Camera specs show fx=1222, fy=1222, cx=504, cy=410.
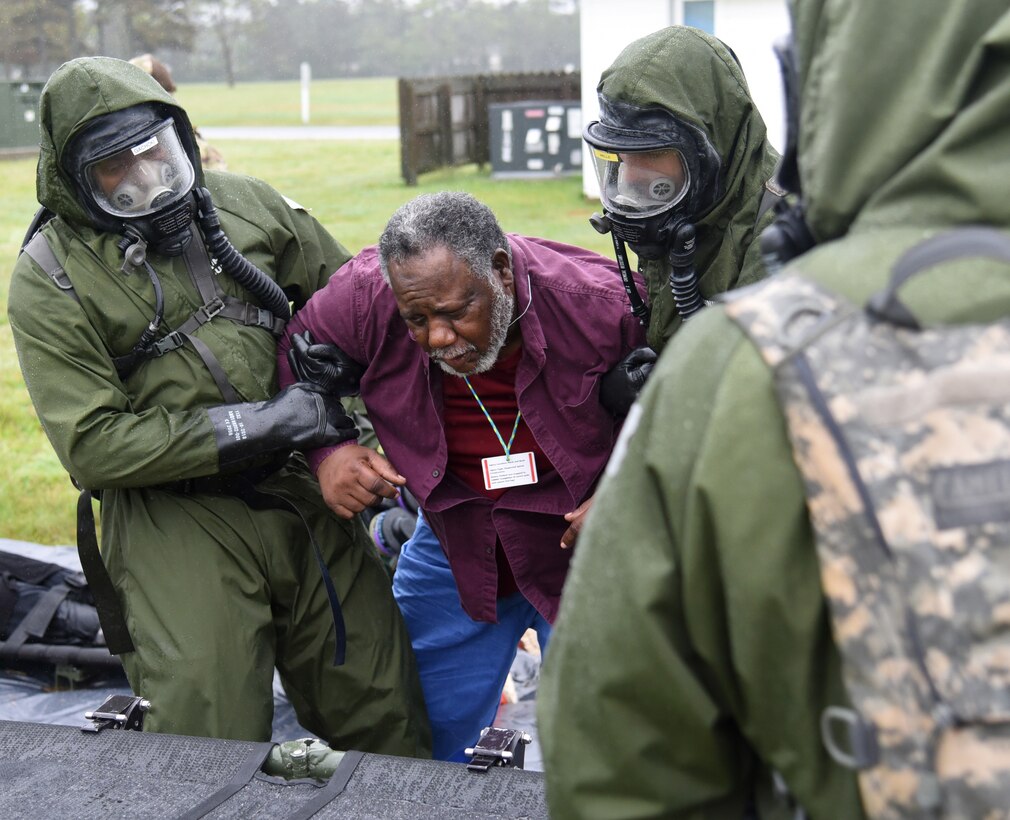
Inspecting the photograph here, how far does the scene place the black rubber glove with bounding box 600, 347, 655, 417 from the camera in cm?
326

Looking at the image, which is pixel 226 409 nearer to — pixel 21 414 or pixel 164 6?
pixel 21 414

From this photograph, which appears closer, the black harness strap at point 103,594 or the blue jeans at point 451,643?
the black harness strap at point 103,594

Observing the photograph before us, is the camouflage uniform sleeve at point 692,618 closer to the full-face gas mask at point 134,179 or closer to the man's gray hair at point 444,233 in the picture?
the man's gray hair at point 444,233

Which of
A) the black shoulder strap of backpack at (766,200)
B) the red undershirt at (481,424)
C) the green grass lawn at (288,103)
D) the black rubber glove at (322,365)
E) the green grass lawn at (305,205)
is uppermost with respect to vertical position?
the black shoulder strap of backpack at (766,200)

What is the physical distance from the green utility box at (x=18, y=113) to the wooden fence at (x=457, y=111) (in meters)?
7.98

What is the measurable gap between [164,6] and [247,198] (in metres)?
47.1

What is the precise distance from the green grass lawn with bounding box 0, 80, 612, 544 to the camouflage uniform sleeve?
498 cm

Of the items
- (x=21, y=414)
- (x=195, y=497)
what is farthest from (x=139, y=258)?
(x=21, y=414)

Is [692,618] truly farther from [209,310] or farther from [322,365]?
[209,310]

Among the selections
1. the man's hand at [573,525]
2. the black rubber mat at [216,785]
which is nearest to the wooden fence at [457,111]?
the man's hand at [573,525]

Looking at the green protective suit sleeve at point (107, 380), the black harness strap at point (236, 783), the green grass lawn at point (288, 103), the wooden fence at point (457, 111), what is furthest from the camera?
the green grass lawn at point (288, 103)

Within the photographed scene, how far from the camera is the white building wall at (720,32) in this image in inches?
528

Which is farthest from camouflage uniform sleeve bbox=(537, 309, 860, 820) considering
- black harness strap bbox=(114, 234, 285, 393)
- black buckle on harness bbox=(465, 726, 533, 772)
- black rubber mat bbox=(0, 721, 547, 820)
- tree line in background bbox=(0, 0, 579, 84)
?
tree line in background bbox=(0, 0, 579, 84)

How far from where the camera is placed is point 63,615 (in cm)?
462
